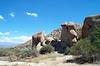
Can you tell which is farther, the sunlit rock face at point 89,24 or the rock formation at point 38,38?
the rock formation at point 38,38

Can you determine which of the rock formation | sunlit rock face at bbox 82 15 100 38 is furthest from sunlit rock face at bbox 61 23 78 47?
the rock formation

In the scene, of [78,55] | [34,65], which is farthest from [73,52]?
[34,65]

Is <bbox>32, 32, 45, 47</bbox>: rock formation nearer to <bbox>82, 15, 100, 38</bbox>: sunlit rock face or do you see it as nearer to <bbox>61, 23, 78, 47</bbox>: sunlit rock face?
<bbox>61, 23, 78, 47</bbox>: sunlit rock face

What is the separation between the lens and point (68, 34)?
52.9m

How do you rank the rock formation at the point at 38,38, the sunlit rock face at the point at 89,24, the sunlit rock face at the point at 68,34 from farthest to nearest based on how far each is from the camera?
the rock formation at the point at 38,38 → the sunlit rock face at the point at 68,34 → the sunlit rock face at the point at 89,24

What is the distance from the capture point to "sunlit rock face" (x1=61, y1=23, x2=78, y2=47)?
170 feet

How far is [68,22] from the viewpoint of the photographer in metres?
55.6

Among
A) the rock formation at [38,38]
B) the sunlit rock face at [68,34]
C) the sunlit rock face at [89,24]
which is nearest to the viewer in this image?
the sunlit rock face at [89,24]

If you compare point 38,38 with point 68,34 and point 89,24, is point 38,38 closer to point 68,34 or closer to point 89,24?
point 68,34

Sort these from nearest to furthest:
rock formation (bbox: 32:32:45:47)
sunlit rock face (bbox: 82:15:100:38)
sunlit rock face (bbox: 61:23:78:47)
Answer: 1. sunlit rock face (bbox: 82:15:100:38)
2. sunlit rock face (bbox: 61:23:78:47)
3. rock formation (bbox: 32:32:45:47)

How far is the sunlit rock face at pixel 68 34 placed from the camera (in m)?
51.8

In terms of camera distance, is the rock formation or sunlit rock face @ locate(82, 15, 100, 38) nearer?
sunlit rock face @ locate(82, 15, 100, 38)

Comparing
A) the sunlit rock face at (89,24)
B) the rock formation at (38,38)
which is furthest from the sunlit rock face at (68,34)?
the rock formation at (38,38)

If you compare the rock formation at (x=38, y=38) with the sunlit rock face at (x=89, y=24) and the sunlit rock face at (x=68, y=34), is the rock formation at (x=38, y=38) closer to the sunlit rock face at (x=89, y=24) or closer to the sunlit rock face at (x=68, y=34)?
the sunlit rock face at (x=68, y=34)
